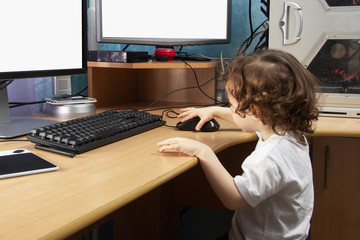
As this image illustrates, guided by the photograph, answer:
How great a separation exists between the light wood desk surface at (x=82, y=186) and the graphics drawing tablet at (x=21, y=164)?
0.01 m

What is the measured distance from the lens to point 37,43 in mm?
995

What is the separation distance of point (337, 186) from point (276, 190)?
0.45m

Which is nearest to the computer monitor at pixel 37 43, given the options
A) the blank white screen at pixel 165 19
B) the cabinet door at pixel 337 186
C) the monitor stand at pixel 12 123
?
the monitor stand at pixel 12 123

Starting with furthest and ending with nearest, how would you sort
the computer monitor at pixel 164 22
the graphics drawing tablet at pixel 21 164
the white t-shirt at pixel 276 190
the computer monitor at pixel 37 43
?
1. the computer monitor at pixel 164 22
2. the computer monitor at pixel 37 43
3. the white t-shirt at pixel 276 190
4. the graphics drawing tablet at pixel 21 164

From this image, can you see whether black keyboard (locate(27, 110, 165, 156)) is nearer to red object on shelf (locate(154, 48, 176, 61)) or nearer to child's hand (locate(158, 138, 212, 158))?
child's hand (locate(158, 138, 212, 158))

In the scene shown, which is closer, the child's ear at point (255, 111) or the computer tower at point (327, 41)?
the child's ear at point (255, 111)

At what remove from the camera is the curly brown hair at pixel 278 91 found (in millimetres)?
800

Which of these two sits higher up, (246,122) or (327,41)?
(327,41)

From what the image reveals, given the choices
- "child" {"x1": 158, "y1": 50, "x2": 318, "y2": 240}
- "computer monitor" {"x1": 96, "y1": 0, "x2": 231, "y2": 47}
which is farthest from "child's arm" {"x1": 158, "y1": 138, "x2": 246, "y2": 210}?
"computer monitor" {"x1": 96, "y1": 0, "x2": 231, "y2": 47}

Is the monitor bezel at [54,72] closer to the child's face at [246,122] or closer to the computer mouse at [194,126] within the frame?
the computer mouse at [194,126]

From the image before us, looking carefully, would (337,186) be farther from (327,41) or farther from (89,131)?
(89,131)

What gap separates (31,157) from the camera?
2.24ft

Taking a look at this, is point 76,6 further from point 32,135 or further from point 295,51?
point 295,51

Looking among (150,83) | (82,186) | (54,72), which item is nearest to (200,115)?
(54,72)
